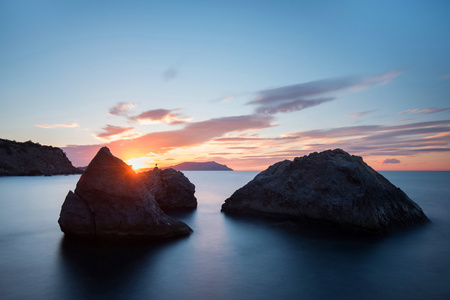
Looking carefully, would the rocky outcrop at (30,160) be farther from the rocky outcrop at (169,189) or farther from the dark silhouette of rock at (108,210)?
the dark silhouette of rock at (108,210)

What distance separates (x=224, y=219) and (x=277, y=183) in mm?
4768

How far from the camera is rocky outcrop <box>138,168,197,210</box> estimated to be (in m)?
23.6

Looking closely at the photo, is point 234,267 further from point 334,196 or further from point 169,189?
point 169,189

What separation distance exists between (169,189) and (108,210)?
37.6ft

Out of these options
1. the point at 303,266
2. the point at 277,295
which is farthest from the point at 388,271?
the point at 277,295

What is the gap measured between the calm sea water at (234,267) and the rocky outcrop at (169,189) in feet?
31.6

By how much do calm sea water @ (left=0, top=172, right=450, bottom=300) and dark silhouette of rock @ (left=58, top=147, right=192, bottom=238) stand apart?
1.03 m

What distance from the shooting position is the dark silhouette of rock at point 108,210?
484 inches

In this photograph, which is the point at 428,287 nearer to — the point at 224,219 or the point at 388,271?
the point at 388,271

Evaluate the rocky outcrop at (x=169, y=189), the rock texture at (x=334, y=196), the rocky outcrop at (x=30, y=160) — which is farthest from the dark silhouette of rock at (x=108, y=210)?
the rocky outcrop at (x=30, y=160)

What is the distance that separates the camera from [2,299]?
690 centimetres

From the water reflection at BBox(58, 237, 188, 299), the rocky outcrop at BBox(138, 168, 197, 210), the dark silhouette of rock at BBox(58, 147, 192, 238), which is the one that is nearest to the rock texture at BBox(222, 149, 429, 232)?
the rocky outcrop at BBox(138, 168, 197, 210)

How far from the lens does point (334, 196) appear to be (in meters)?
15.4

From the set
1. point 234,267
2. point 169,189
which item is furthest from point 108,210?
point 169,189
